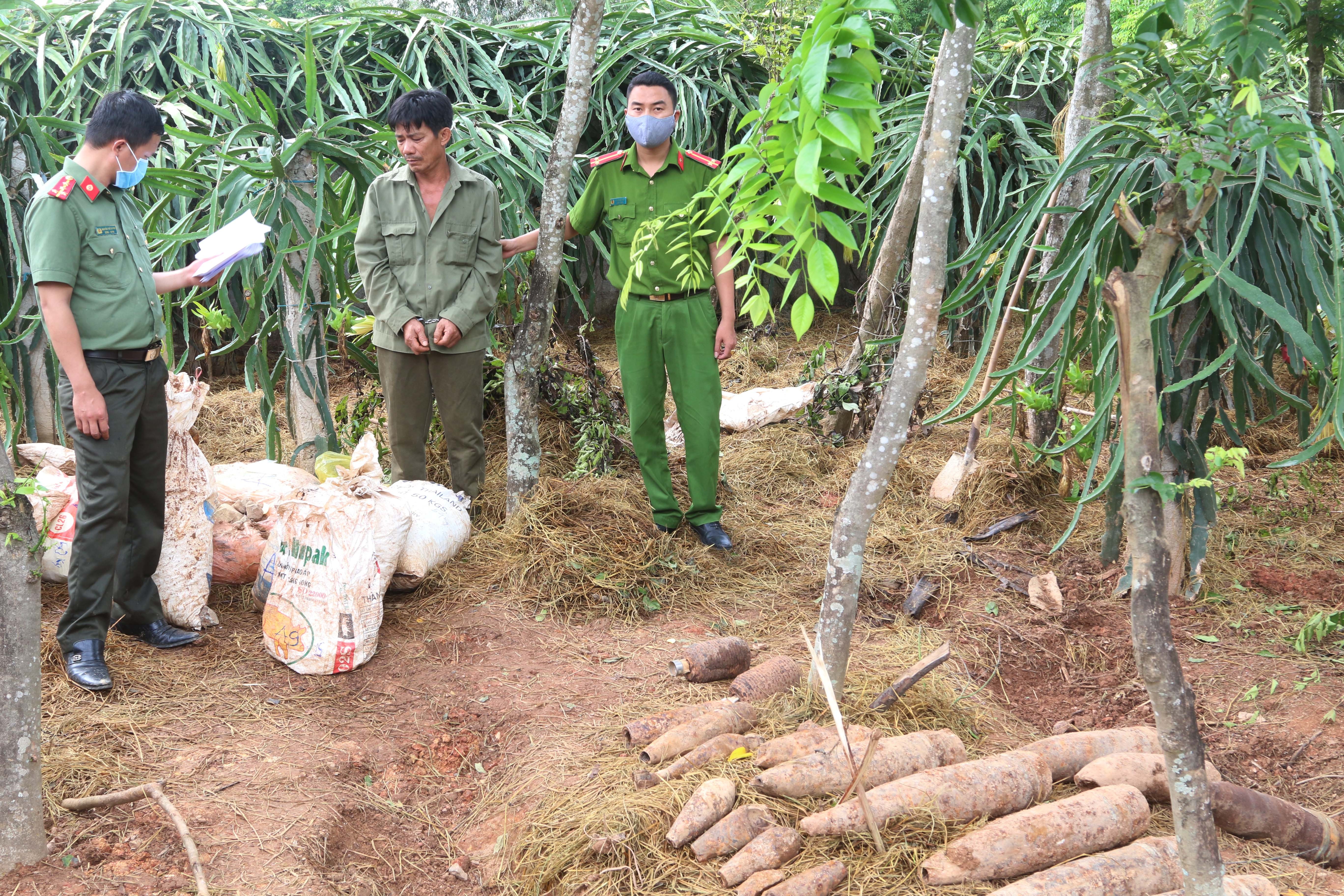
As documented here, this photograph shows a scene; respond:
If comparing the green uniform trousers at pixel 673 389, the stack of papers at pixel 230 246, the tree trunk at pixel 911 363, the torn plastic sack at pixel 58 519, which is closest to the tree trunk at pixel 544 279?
the green uniform trousers at pixel 673 389

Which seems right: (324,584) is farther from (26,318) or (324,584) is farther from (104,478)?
(26,318)

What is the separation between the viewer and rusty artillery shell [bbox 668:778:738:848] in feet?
6.49

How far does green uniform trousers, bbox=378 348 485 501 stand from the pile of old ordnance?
66.7 inches

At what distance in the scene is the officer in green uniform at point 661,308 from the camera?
11.4ft

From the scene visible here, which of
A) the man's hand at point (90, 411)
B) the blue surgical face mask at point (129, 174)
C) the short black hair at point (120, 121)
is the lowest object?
the man's hand at point (90, 411)

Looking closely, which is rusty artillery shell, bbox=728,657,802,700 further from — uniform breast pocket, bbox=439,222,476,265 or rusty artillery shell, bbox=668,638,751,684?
uniform breast pocket, bbox=439,222,476,265

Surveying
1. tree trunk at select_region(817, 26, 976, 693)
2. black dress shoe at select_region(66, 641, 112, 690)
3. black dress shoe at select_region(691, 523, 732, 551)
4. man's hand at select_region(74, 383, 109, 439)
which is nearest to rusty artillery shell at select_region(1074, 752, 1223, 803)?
tree trunk at select_region(817, 26, 976, 693)

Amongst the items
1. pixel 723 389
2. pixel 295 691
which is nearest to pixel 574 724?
pixel 295 691

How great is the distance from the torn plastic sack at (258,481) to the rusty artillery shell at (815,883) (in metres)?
2.38

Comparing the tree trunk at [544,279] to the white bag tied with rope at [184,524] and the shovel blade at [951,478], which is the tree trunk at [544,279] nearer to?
the white bag tied with rope at [184,524]

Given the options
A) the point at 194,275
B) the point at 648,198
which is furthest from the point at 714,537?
the point at 194,275

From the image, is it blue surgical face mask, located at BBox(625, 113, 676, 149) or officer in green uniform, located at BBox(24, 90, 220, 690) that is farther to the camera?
blue surgical face mask, located at BBox(625, 113, 676, 149)

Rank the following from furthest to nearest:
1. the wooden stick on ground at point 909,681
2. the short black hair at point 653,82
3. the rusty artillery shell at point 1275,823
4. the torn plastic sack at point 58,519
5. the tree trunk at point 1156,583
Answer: the short black hair at point 653,82
the torn plastic sack at point 58,519
the wooden stick on ground at point 909,681
the rusty artillery shell at point 1275,823
the tree trunk at point 1156,583

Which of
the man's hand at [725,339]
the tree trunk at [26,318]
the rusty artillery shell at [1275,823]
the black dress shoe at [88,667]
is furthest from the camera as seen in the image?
the tree trunk at [26,318]
